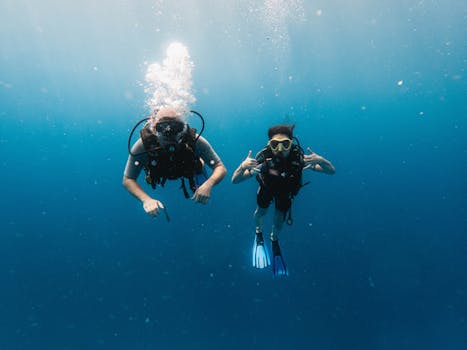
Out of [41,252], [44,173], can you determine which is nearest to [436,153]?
[41,252]

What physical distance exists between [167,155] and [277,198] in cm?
252

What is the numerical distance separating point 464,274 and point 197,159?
92.3 ft

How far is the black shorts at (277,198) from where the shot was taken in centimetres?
499

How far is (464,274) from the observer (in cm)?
2309

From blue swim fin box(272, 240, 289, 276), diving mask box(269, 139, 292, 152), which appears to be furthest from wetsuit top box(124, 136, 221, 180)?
blue swim fin box(272, 240, 289, 276)

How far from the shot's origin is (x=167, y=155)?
10.6ft

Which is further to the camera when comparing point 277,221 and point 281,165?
point 277,221

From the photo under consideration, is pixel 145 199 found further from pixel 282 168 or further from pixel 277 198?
pixel 277 198

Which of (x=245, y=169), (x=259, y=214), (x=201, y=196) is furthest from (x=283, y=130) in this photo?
(x=201, y=196)

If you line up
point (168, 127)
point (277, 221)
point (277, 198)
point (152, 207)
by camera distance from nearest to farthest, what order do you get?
1. point (152, 207)
2. point (168, 127)
3. point (277, 198)
4. point (277, 221)

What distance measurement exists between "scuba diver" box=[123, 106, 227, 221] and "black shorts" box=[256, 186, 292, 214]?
1.80 meters

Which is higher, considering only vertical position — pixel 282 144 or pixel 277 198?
pixel 282 144

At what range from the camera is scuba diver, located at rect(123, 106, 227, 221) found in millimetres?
3008

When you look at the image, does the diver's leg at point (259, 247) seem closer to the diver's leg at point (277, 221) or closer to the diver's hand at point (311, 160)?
the diver's leg at point (277, 221)
